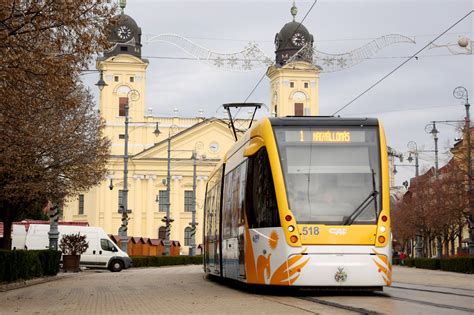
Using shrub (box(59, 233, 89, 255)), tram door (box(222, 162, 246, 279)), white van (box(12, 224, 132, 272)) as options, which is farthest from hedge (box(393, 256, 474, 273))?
tram door (box(222, 162, 246, 279))

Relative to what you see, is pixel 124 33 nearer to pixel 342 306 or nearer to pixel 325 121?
pixel 325 121

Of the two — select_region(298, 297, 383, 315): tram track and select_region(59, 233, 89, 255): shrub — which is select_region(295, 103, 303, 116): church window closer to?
select_region(59, 233, 89, 255): shrub

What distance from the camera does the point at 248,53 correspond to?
28.2m

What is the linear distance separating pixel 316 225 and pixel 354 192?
97 centimetres

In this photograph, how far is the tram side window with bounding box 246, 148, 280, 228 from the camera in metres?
15.8

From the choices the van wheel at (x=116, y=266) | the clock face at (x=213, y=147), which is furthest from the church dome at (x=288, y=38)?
the van wheel at (x=116, y=266)

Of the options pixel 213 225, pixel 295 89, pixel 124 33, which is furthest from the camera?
pixel 295 89

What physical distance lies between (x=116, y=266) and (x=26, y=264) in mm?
21361

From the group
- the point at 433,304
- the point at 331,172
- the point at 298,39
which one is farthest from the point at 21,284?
the point at 298,39

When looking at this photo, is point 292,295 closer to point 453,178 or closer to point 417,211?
point 453,178

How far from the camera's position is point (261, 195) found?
53.8ft

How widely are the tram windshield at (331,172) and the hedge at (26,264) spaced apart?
31.0 ft

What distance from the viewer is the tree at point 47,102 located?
15.5 meters

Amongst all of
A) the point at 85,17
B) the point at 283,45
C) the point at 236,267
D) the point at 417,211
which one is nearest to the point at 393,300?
the point at 236,267
